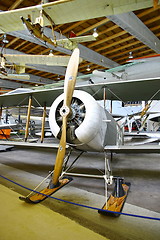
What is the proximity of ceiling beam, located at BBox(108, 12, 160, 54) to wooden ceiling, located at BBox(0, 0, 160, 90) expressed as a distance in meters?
0.19

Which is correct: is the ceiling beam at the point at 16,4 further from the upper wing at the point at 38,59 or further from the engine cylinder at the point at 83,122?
the engine cylinder at the point at 83,122

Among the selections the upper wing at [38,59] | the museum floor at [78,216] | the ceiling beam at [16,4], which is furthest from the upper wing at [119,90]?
the ceiling beam at [16,4]

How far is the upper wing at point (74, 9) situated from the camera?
3.89 metres

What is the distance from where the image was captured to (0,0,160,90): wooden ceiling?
6.12m

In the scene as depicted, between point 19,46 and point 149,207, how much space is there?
31.9ft

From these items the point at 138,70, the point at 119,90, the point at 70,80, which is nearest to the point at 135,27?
the point at 138,70

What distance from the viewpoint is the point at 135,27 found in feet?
21.0

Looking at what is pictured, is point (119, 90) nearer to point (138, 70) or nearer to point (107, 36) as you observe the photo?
point (138, 70)

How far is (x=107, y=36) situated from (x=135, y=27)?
1.89 metres

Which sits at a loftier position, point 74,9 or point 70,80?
point 74,9

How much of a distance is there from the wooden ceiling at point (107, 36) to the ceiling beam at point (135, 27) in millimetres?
192

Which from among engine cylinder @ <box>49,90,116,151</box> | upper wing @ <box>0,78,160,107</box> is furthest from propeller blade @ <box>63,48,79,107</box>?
upper wing @ <box>0,78,160,107</box>

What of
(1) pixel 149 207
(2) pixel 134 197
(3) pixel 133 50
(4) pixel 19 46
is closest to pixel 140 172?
(2) pixel 134 197

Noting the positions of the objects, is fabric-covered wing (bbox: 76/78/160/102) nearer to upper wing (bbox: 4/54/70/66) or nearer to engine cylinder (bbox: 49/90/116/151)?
engine cylinder (bbox: 49/90/116/151)
